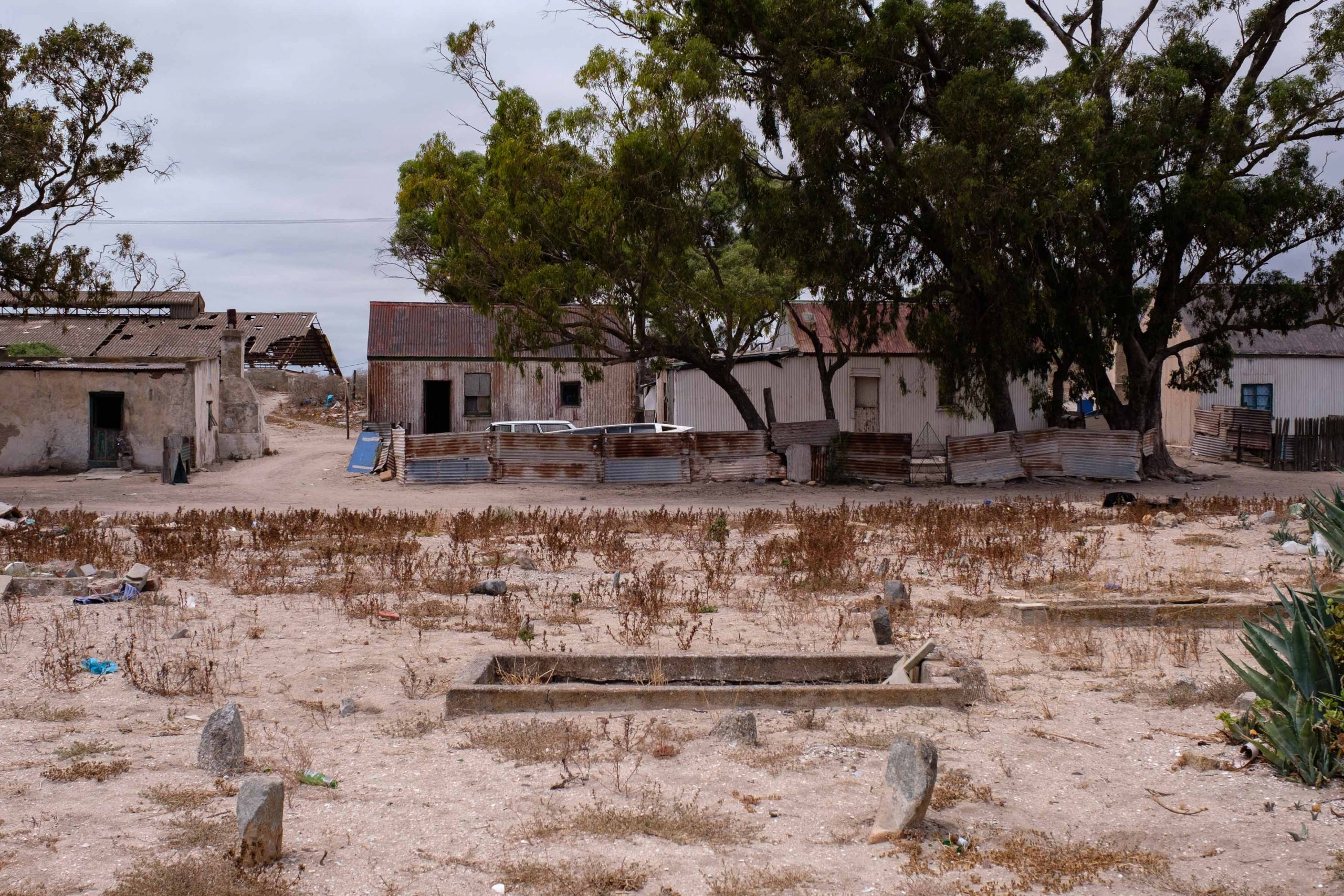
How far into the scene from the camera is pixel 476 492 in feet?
75.0

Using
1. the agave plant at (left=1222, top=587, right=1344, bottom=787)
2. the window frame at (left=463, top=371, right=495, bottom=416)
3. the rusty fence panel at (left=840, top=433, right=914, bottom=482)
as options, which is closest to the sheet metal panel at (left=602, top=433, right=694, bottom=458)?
the rusty fence panel at (left=840, top=433, right=914, bottom=482)

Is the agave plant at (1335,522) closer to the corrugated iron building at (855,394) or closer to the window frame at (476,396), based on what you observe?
the corrugated iron building at (855,394)

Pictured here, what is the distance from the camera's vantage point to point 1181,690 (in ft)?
21.1

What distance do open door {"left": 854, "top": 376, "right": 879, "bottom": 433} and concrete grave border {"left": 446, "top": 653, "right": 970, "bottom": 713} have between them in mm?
25195

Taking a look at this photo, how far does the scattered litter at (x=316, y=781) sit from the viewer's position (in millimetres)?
5043

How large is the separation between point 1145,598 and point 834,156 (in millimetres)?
16102

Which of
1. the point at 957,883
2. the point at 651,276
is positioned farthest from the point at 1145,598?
the point at 651,276

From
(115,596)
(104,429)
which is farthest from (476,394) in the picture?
(115,596)

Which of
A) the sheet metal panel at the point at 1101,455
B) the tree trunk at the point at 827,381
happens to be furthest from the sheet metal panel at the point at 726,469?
the sheet metal panel at the point at 1101,455

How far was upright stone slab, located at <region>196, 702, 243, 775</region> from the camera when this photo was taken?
5.20 metres

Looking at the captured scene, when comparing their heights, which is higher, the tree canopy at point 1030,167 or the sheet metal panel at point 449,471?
the tree canopy at point 1030,167

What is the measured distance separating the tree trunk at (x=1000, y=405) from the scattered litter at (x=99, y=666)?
69.7 feet

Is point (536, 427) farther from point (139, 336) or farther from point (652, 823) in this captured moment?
point (652, 823)

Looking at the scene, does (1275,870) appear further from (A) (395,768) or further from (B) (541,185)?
(B) (541,185)
